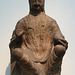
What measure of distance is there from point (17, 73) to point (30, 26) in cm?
110

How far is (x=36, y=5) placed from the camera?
512 centimetres

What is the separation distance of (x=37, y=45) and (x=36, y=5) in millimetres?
977

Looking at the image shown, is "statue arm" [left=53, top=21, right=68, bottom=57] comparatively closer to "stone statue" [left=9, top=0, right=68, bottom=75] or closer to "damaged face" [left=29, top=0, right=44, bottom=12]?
"stone statue" [left=9, top=0, right=68, bottom=75]

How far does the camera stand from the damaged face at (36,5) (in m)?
5.11

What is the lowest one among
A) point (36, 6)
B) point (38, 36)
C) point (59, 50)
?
point (59, 50)

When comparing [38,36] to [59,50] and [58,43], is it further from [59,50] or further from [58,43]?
[59,50]

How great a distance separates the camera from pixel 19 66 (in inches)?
183

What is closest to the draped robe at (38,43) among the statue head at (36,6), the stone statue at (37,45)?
the stone statue at (37,45)

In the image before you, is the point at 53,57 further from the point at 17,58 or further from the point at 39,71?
the point at 17,58

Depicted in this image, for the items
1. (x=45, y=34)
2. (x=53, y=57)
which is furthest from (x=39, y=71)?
(x=45, y=34)

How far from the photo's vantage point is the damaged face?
201 inches

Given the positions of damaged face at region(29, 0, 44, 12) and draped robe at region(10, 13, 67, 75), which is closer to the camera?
draped robe at region(10, 13, 67, 75)

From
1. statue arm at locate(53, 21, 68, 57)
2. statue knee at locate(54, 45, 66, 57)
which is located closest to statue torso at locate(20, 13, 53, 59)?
statue arm at locate(53, 21, 68, 57)

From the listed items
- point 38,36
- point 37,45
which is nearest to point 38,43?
point 37,45
